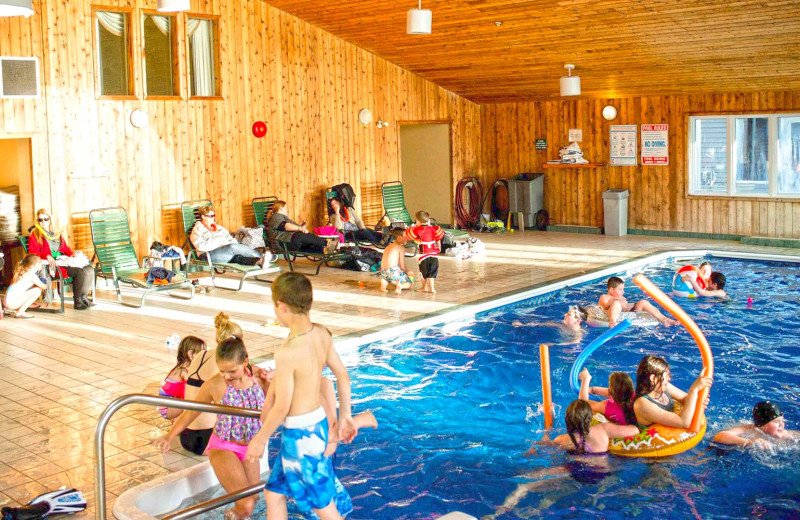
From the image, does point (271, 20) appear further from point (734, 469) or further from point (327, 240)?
point (734, 469)

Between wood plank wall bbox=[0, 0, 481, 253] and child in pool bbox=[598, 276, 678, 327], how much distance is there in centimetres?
630

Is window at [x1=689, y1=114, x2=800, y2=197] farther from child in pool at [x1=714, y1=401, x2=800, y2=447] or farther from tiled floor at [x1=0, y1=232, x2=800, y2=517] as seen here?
child in pool at [x1=714, y1=401, x2=800, y2=447]

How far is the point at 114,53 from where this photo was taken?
12.1m

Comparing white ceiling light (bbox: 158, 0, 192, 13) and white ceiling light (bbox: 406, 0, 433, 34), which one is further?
white ceiling light (bbox: 406, 0, 433, 34)

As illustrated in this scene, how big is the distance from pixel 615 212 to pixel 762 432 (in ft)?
33.5

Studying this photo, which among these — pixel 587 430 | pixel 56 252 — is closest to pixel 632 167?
pixel 56 252

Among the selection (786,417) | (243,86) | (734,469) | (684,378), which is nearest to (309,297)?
(734,469)

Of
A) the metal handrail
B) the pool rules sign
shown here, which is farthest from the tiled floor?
the pool rules sign

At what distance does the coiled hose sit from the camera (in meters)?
17.3

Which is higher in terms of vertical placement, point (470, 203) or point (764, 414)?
point (470, 203)

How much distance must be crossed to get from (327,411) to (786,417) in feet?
12.8

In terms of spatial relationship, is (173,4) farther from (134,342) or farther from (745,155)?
(745,155)

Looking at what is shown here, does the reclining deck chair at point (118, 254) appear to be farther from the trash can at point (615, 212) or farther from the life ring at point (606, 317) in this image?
the trash can at point (615, 212)

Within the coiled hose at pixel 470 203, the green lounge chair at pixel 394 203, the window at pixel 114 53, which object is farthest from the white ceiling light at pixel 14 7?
the coiled hose at pixel 470 203
